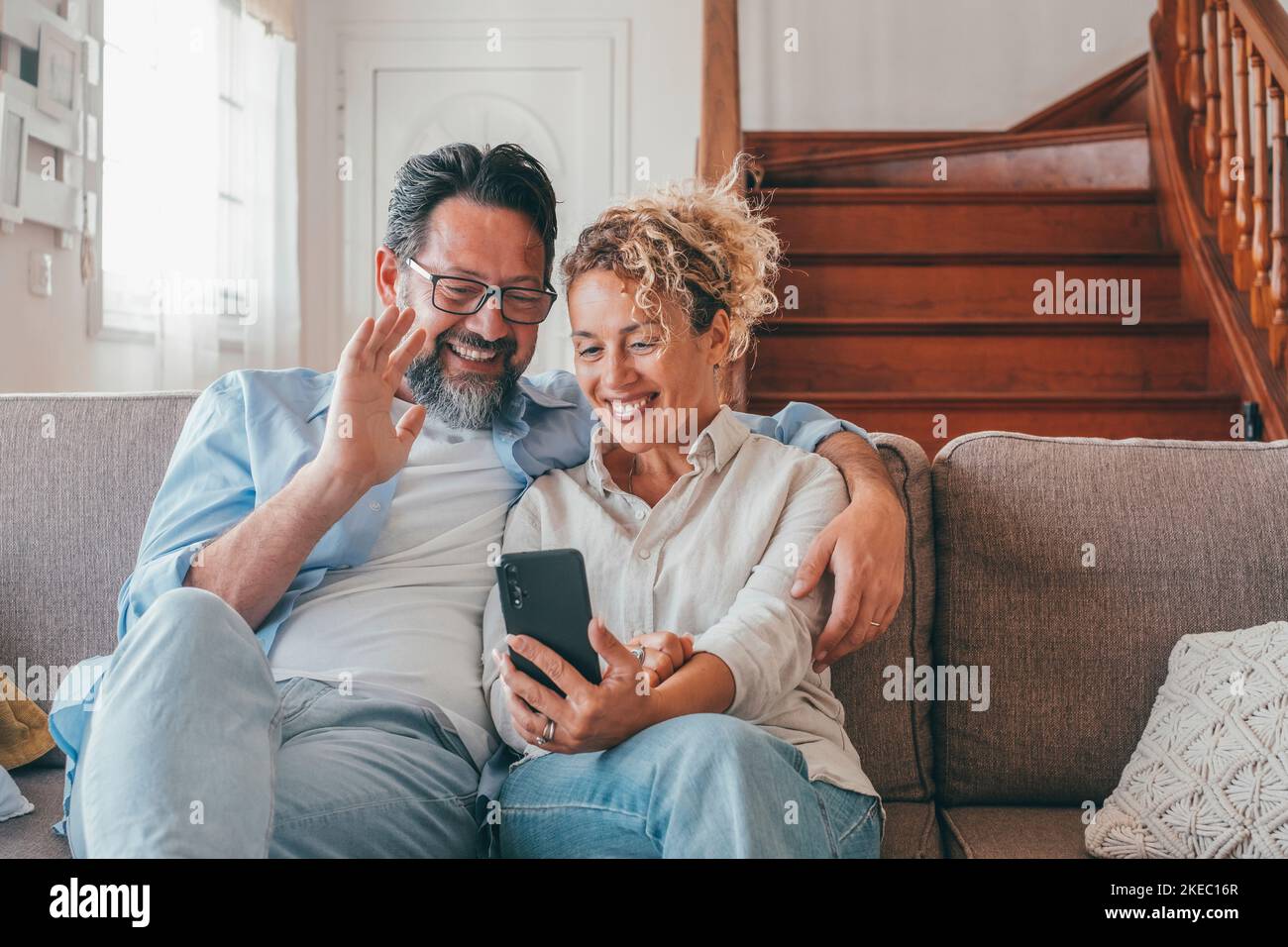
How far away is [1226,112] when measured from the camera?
2.81 metres

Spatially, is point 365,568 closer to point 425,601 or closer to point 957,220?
point 425,601

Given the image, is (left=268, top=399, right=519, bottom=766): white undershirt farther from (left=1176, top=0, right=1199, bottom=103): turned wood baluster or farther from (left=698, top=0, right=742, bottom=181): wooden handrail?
(left=1176, top=0, right=1199, bottom=103): turned wood baluster

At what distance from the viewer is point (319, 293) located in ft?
14.9

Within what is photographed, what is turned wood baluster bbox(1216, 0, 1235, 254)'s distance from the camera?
2.80m

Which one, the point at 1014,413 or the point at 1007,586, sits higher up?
the point at 1014,413

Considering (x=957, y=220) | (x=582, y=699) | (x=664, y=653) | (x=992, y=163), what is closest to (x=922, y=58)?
(x=992, y=163)

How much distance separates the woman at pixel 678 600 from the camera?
97cm

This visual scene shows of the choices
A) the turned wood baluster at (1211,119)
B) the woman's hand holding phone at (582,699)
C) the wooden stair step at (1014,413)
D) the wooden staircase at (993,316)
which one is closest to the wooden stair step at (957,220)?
the wooden staircase at (993,316)

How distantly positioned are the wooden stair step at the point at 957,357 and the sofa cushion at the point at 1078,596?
64.2 inches

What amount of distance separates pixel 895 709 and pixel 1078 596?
0.27 metres

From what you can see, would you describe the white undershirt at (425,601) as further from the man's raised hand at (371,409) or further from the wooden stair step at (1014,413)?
the wooden stair step at (1014,413)

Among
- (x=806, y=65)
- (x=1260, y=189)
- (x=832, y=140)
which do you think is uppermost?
(x=806, y=65)
